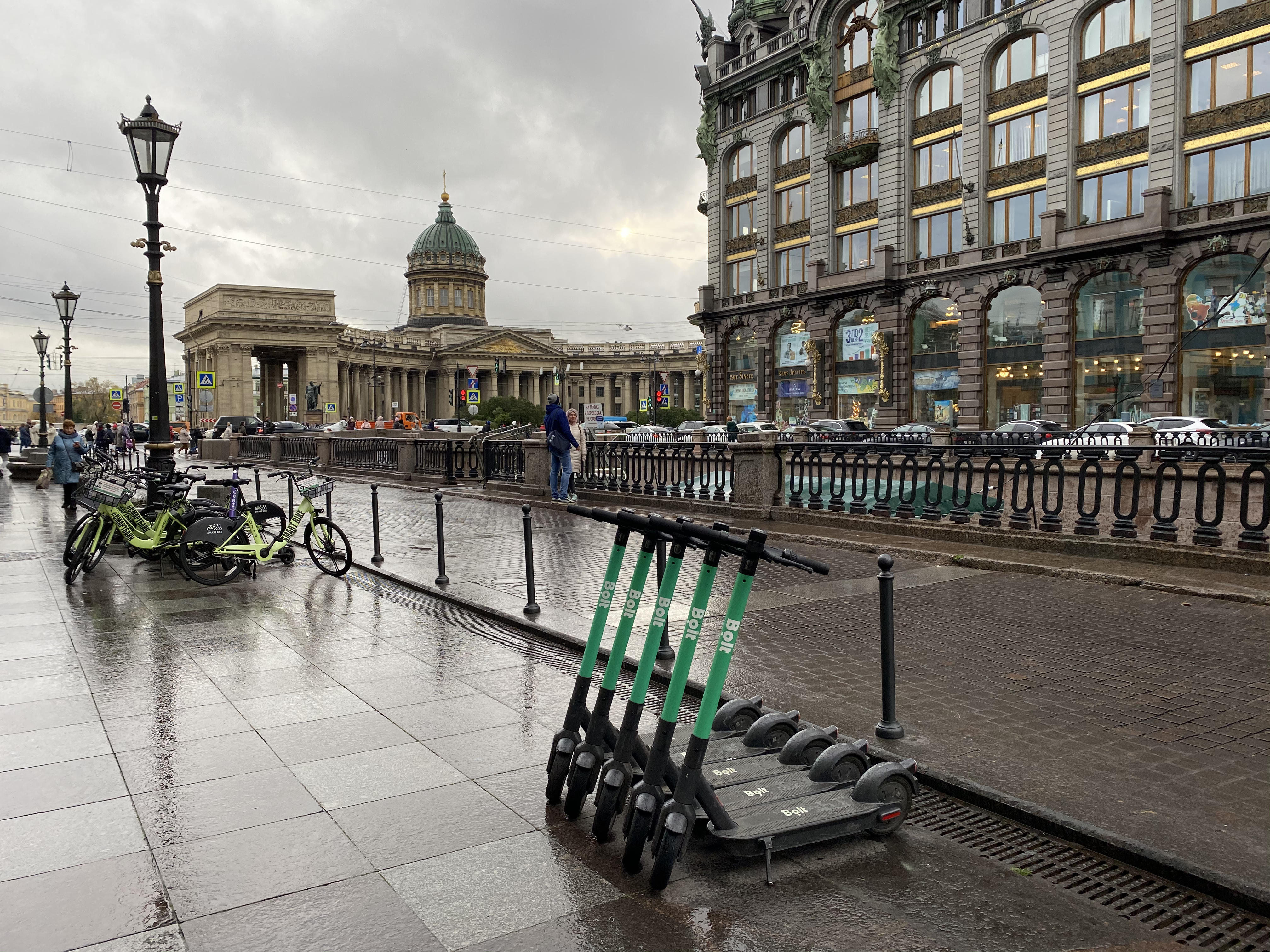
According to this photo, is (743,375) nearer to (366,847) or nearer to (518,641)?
(518,641)

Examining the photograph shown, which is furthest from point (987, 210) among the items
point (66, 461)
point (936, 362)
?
point (66, 461)

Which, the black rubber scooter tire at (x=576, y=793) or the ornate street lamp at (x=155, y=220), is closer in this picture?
the black rubber scooter tire at (x=576, y=793)

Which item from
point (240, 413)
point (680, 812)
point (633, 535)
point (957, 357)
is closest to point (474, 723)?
point (680, 812)

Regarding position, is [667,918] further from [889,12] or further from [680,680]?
[889,12]

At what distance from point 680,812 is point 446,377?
452ft

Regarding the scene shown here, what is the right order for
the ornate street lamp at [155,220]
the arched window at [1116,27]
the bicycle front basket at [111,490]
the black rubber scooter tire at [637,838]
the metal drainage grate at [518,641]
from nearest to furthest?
the black rubber scooter tire at [637,838]
the metal drainage grate at [518,641]
the bicycle front basket at [111,490]
the ornate street lamp at [155,220]
the arched window at [1116,27]

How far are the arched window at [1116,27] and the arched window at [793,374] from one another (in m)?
19.5

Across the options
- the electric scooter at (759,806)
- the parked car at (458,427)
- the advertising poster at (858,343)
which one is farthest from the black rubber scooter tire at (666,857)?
the advertising poster at (858,343)

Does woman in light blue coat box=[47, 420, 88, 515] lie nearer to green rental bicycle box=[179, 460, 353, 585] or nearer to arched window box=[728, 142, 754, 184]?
green rental bicycle box=[179, 460, 353, 585]

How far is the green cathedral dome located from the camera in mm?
146500

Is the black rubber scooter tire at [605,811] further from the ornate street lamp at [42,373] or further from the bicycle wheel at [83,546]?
the ornate street lamp at [42,373]

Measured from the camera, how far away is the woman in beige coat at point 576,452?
1992 centimetres

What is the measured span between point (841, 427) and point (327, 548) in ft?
117

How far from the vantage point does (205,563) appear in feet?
36.1
